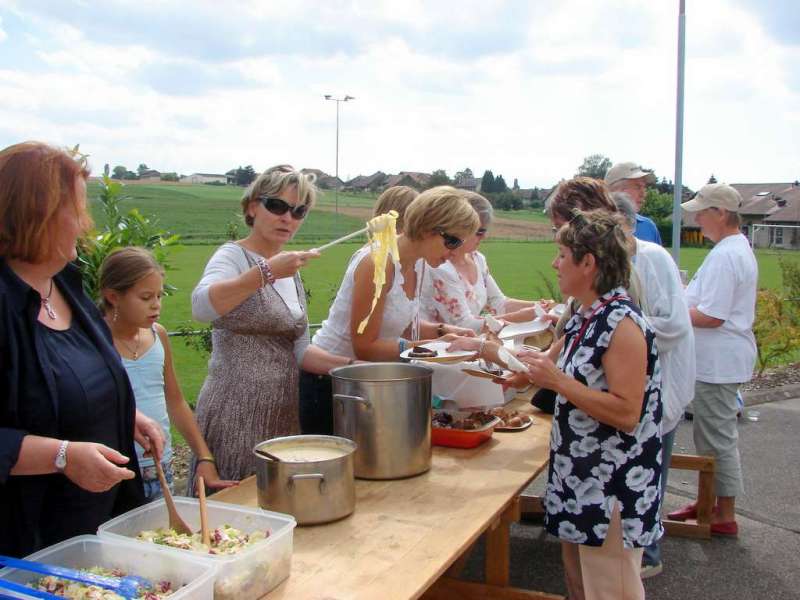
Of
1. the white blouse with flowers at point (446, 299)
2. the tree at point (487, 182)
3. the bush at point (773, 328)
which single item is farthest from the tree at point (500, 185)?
the white blouse with flowers at point (446, 299)

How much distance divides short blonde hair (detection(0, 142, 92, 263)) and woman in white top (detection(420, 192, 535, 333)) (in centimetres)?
196

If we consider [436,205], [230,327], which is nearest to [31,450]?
[230,327]

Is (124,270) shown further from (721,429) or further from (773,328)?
(773,328)

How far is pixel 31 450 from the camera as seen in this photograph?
5.48 feet

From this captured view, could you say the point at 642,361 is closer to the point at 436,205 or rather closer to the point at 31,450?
the point at 436,205

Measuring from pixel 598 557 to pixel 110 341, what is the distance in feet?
5.77

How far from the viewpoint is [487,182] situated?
45.6 meters

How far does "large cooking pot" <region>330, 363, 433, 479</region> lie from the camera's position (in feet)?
7.98

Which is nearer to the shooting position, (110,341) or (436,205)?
(110,341)

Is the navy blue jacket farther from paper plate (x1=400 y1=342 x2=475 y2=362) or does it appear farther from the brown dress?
paper plate (x1=400 y1=342 x2=475 y2=362)

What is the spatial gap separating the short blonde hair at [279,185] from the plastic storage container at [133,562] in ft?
5.20

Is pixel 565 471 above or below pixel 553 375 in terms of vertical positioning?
below

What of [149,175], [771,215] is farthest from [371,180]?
[771,215]

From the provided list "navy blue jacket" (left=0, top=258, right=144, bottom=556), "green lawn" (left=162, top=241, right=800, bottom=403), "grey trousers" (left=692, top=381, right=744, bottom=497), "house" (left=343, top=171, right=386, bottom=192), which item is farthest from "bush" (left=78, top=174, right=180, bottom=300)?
"house" (left=343, top=171, right=386, bottom=192)
